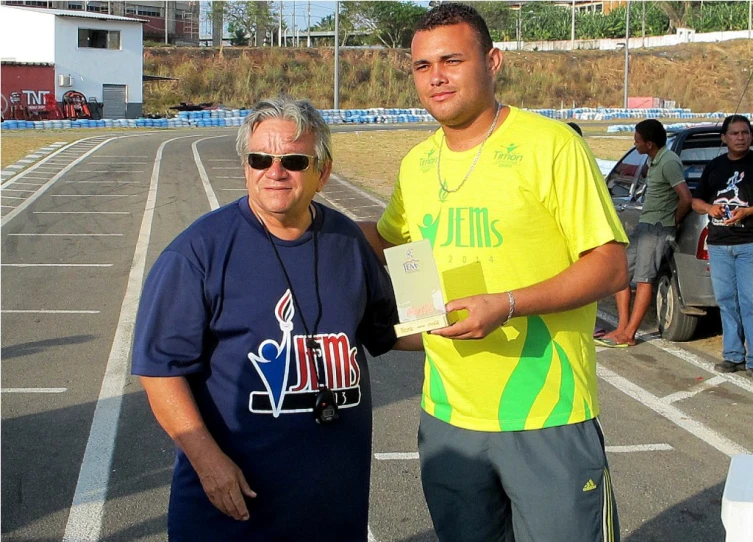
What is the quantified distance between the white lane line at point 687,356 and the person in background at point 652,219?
0.34 m

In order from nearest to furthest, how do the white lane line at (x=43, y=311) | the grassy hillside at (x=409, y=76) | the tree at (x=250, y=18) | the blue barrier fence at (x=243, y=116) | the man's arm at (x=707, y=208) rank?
the man's arm at (x=707, y=208), the white lane line at (x=43, y=311), the blue barrier fence at (x=243, y=116), the grassy hillside at (x=409, y=76), the tree at (x=250, y=18)

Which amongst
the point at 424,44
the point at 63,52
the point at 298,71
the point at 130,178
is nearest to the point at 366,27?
the point at 298,71

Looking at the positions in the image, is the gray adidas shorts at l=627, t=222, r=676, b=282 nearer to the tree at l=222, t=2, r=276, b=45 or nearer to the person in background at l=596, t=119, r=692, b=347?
the person in background at l=596, t=119, r=692, b=347

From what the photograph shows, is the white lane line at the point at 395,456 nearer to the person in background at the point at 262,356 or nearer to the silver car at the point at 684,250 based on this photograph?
the person in background at the point at 262,356

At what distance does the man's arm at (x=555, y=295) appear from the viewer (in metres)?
2.64

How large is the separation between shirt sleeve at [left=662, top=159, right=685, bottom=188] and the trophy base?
247 inches

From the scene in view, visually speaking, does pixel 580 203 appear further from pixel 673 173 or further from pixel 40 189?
pixel 40 189

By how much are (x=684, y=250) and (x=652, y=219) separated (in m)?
0.40

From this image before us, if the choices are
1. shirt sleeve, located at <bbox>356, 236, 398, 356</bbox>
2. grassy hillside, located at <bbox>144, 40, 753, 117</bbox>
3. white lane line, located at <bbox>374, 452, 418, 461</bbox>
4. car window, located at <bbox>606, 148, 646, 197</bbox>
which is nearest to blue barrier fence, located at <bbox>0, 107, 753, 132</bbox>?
grassy hillside, located at <bbox>144, 40, 753, 117</bbox>

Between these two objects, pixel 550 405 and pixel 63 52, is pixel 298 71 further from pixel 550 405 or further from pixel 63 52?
pixel 550 405

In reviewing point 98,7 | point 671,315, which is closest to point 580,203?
point 671,315

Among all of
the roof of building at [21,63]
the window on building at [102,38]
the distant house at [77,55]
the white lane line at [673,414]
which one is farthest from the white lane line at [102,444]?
the window on building at [102,38]

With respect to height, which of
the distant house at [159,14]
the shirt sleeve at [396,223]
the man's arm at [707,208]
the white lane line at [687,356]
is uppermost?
the distant house at [159,14]

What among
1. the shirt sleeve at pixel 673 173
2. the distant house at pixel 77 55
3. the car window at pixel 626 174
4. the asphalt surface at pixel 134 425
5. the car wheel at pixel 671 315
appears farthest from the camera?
the distant house at pixel 77 55
